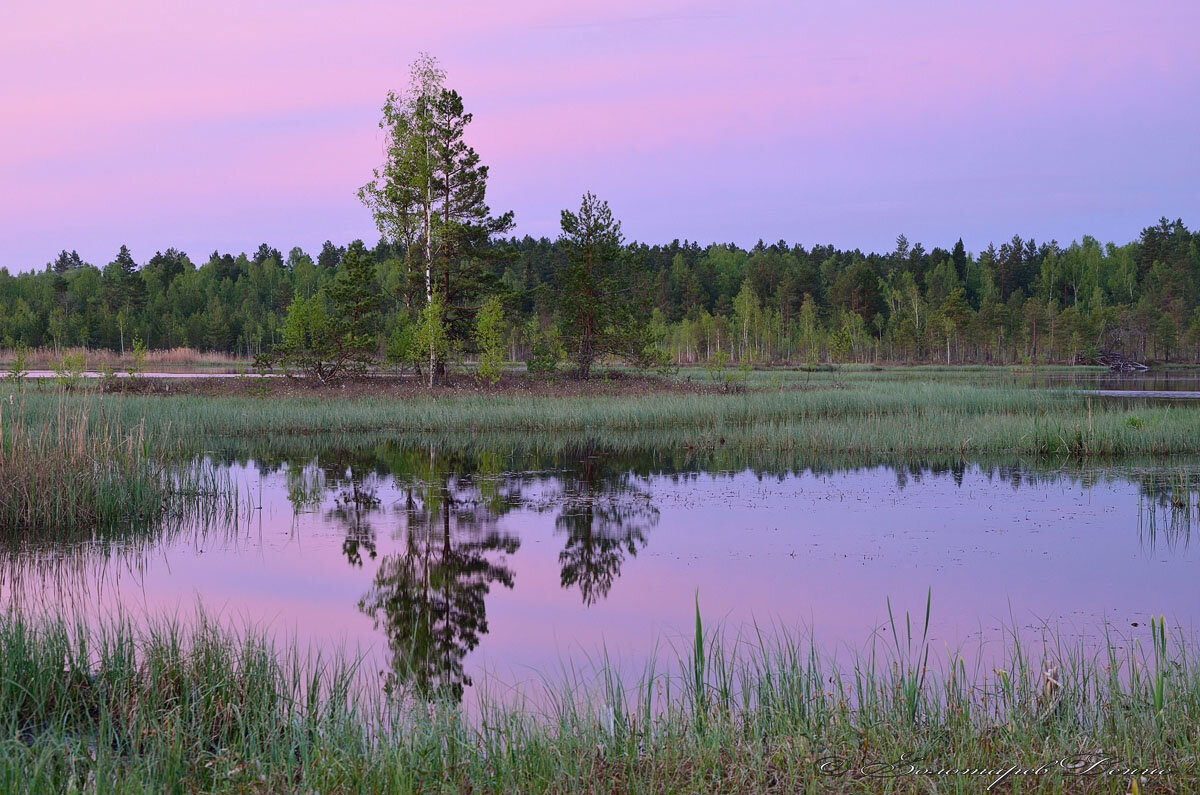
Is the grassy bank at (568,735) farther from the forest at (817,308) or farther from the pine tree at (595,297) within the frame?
the forest at (817,308)

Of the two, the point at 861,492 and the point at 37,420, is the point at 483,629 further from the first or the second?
the point at 37,420

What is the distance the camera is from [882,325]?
89.7m

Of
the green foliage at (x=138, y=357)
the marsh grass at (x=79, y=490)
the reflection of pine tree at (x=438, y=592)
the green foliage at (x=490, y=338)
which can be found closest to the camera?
the reflection of pine tree at (x=438, y=592)

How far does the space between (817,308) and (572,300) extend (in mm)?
59341

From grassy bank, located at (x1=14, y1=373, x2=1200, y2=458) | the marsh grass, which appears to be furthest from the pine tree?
the marsh grass

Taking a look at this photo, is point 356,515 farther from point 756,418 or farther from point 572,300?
point 572,300

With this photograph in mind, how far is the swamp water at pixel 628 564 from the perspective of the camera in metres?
7.89

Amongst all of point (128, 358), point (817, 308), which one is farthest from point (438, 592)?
point (817, 308)

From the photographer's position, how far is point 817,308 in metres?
93.0

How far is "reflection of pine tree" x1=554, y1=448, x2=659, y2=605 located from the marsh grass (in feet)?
17.3

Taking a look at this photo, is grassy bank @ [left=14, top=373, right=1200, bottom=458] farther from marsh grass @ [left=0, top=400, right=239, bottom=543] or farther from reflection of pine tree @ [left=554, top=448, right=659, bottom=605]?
reflection of pine tree @ [left=554, top=448, right=659, bottom=605]

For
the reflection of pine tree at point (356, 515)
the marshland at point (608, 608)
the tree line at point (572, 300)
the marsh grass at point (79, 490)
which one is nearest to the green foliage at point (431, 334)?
the tree line at point (572, 300)

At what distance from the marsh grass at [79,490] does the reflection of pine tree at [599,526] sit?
17.3 ft

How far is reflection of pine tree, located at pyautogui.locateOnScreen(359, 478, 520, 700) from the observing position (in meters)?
7.14
